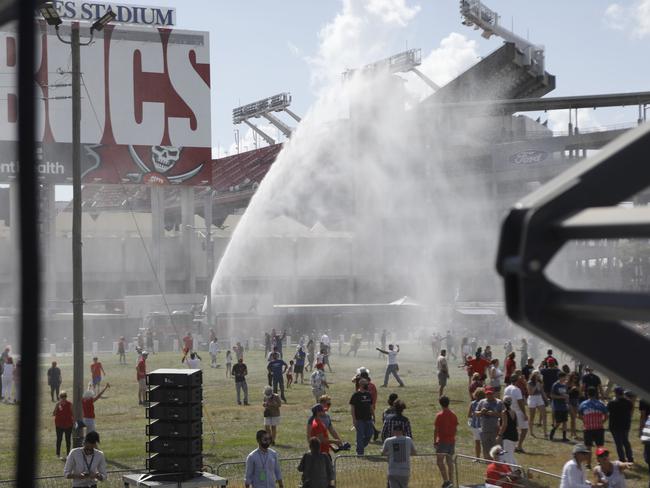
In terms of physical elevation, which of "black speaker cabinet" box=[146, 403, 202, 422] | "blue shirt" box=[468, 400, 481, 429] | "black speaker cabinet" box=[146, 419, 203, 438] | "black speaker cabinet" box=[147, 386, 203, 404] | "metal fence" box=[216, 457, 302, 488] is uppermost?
"black speaker cabinet" box=[147, 386, 203, 404]

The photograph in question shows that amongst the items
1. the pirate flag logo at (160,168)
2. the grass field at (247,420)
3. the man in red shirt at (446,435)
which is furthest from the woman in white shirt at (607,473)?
the pirate flag logo at (160,168)

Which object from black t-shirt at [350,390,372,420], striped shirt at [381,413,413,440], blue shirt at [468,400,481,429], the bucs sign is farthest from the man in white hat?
the bucs sign

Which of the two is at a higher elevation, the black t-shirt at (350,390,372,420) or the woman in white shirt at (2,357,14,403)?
the black t-shirt at (350,390,372,420)

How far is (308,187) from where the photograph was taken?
83.5 meters

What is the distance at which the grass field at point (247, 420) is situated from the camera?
17969 millimetres

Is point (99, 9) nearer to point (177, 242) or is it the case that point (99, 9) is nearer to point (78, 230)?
point (177, 242)

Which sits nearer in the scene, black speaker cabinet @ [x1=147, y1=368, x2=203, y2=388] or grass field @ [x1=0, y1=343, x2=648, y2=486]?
black speaker cabinet @ [x1=147, y1=368, x2=203, y2=388]

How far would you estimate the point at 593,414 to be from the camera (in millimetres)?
16266

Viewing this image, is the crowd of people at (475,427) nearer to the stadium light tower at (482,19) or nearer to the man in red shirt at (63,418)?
the man in red shirt at (63,418)

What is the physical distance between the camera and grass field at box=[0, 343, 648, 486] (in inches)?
707

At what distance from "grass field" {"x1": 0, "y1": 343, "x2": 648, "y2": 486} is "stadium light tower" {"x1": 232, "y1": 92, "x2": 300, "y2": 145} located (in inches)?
3665

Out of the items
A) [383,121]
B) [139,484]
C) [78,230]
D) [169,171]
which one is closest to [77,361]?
[78,230]

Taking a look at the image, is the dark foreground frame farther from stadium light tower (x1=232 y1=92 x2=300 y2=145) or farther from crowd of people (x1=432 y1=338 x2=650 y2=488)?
stadium light tower (x1=232 y1=92 x2=300 y2=145)

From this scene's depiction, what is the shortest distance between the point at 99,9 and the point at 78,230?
50520 mm
